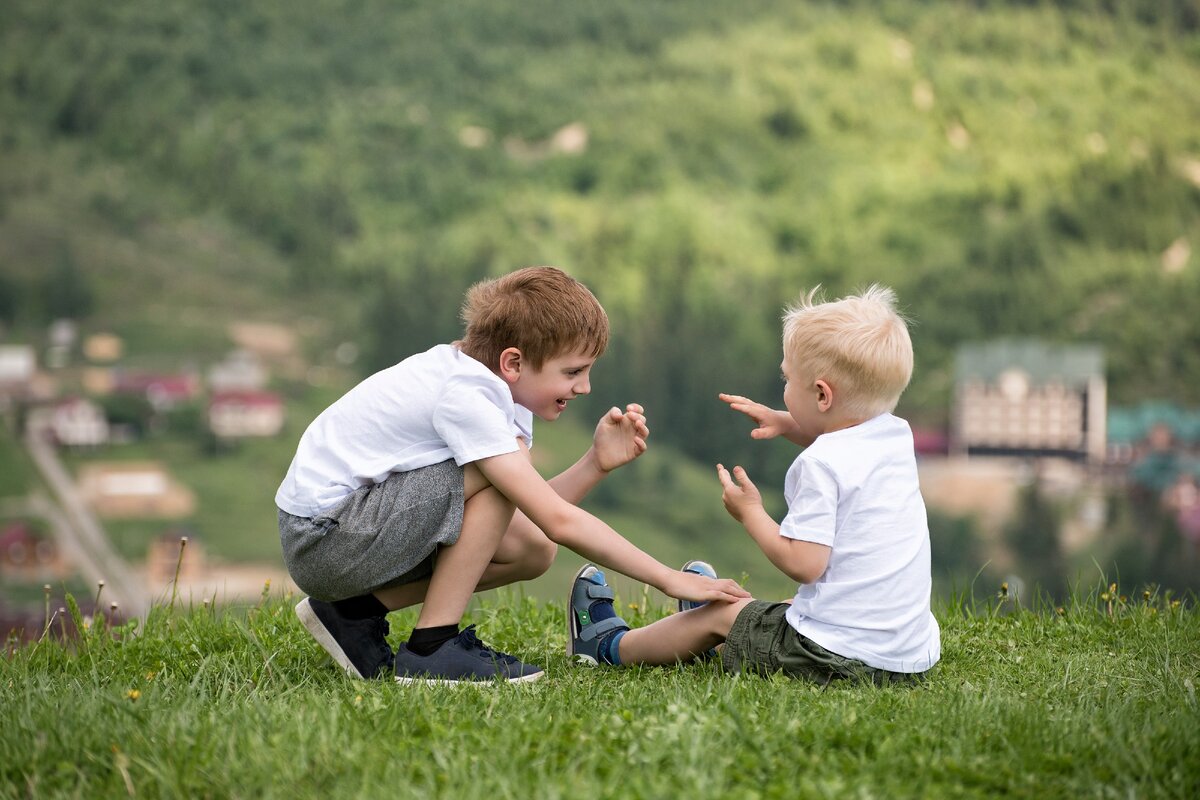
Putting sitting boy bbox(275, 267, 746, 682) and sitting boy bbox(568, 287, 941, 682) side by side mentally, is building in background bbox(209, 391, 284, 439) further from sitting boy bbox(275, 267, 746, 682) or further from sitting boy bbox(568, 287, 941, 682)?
sitting boy bbox(568, 287, 941, 682)

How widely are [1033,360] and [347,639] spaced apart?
6466 cm

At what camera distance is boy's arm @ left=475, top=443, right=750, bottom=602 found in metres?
2.44

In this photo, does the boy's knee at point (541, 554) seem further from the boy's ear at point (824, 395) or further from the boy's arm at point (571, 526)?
the boy's ear at point (824, 395)

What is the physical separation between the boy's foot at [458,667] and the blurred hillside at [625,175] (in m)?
55.5

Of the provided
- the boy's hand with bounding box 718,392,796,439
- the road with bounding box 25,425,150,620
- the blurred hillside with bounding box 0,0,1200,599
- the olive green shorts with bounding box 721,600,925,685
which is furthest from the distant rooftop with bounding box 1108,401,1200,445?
the olive green shorts with bounding box 721,600,925,685

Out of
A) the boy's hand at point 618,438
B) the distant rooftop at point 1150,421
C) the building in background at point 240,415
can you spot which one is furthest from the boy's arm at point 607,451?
the distant rooftop at point 1150,421

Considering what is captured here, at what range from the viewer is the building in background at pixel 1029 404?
61.5 m

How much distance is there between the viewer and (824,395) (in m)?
2.56

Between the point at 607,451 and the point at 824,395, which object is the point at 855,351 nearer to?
the point at 824,395

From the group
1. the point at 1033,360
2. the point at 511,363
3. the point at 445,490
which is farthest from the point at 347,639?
the point at 1033,360

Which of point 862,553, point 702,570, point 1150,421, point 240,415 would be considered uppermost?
point 862,553

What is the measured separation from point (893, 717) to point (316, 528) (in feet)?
3.66

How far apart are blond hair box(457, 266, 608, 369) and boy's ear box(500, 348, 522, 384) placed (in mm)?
14

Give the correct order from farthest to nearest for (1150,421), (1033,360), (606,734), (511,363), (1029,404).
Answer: (1033,360) → (1029,404) → (1150,421) → (511,363) → (606,734)
